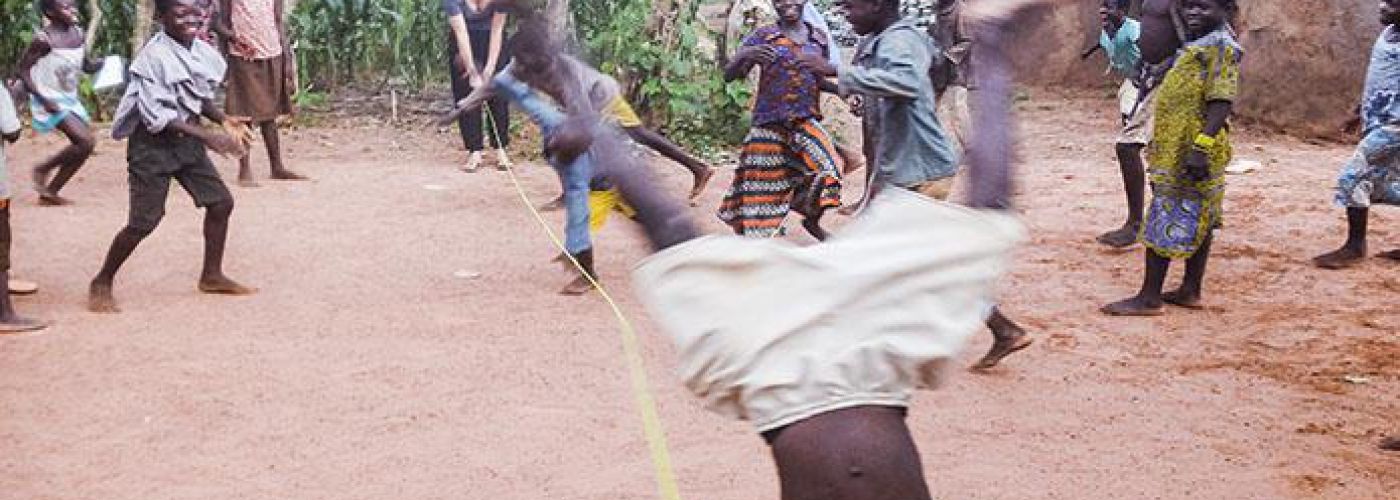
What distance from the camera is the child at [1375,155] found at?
686cm

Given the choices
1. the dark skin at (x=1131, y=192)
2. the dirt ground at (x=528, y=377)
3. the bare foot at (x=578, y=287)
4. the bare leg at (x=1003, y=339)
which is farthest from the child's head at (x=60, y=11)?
the dark skin at (x=1131, y=192)

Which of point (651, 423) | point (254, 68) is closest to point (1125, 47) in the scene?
point (651, 423)

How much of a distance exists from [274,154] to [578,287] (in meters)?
3.61

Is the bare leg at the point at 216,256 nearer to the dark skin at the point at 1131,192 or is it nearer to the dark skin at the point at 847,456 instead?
the dark skin at the point at 1131,192

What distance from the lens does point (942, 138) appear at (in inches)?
199

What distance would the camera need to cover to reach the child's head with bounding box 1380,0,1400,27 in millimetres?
6609

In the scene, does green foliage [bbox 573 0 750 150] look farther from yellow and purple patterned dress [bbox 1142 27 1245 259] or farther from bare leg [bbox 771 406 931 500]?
bare leg [bbox 771 406 931 500]

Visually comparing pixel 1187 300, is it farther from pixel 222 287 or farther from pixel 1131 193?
pixel 222 287

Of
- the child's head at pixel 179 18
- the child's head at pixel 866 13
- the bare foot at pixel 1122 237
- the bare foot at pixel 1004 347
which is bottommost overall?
Answer: the bare foot at pixel 1122 237

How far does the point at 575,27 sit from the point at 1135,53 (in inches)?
189

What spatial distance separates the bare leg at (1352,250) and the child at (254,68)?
617 cm

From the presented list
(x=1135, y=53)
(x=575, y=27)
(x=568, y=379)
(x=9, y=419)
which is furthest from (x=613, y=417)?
(x=575, y=27)

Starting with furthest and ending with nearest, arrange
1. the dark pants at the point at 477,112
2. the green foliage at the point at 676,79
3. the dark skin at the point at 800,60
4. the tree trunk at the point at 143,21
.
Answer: the tree trunk at the point at 143,21 < the green foliage at the point at 676,79 < the dark pants at the point at 477,112 < the dark skin at the point at 800,60

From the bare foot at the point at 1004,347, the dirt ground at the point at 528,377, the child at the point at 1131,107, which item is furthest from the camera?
the child at the point at 1131,107
